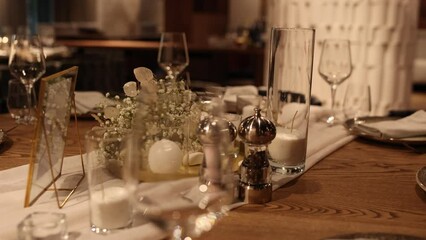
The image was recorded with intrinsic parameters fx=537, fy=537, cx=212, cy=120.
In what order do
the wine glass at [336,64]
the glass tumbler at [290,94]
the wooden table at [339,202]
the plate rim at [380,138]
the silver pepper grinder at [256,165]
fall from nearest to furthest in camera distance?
the wooden table at [339,202]
the silver pepper grinder at [256,165]
the glass tumbler at [290,94]
the plate rim at [380,138]
the wine glass at [336,64]

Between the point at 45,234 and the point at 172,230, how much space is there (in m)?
0.19

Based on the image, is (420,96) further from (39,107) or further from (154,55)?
(39,107)

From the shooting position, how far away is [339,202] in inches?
38.3

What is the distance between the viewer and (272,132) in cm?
96

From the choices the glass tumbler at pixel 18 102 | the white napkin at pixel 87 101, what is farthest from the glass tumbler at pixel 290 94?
the glass tumbler at pixel 18 102

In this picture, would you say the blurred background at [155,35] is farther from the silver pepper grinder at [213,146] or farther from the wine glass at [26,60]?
the silver pepper grinder at [213,146]

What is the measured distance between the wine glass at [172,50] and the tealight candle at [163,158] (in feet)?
3.23

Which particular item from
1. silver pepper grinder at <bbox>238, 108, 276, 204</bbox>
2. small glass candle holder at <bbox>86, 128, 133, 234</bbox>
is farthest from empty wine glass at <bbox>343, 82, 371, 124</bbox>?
small glass candle holder at <bbox>86, 128, 133, 234</bbox>

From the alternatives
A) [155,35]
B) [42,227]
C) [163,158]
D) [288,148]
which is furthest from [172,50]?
[155,35]

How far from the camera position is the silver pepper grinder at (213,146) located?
87cm

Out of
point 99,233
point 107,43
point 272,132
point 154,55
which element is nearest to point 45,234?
point 99,233

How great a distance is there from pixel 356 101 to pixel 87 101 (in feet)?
3.05

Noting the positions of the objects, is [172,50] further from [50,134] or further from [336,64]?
[50,134]

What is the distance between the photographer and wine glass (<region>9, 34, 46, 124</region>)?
60.0 inches
